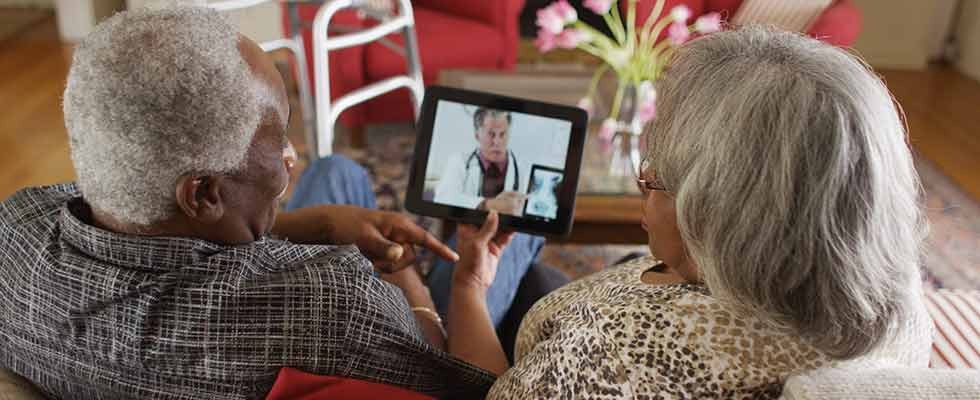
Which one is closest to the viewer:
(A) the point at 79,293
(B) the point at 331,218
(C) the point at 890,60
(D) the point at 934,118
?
(A) the point at 79,293

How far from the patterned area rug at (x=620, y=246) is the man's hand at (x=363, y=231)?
0.54 meters

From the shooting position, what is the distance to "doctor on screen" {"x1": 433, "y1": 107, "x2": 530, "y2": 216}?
4.25 feet

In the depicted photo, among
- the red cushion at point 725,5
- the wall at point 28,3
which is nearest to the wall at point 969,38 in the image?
the red cushion at point 725,5

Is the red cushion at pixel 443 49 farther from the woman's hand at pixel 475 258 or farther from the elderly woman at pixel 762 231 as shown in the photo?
the elderly woman at pixel 762 231

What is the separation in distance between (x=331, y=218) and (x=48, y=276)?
1.65 feet

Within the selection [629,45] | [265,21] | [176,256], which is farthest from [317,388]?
[265,21]

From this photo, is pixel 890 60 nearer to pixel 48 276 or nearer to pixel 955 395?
pixel 955 395

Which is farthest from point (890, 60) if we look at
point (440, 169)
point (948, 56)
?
point (440, 169)

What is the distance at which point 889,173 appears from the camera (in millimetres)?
678

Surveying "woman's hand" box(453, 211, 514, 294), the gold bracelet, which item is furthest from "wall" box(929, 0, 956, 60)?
the gold bracelet

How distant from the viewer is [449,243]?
5.01ft

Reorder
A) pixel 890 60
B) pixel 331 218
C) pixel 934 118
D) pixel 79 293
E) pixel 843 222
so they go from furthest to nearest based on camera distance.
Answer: pixel 890 60 < pixel 934 118 < pixel 331 218 < pixel 79 293 < pixel 843 222

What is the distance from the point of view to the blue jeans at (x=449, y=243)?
4.60 ft

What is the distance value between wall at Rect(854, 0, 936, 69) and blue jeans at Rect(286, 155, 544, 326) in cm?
312
